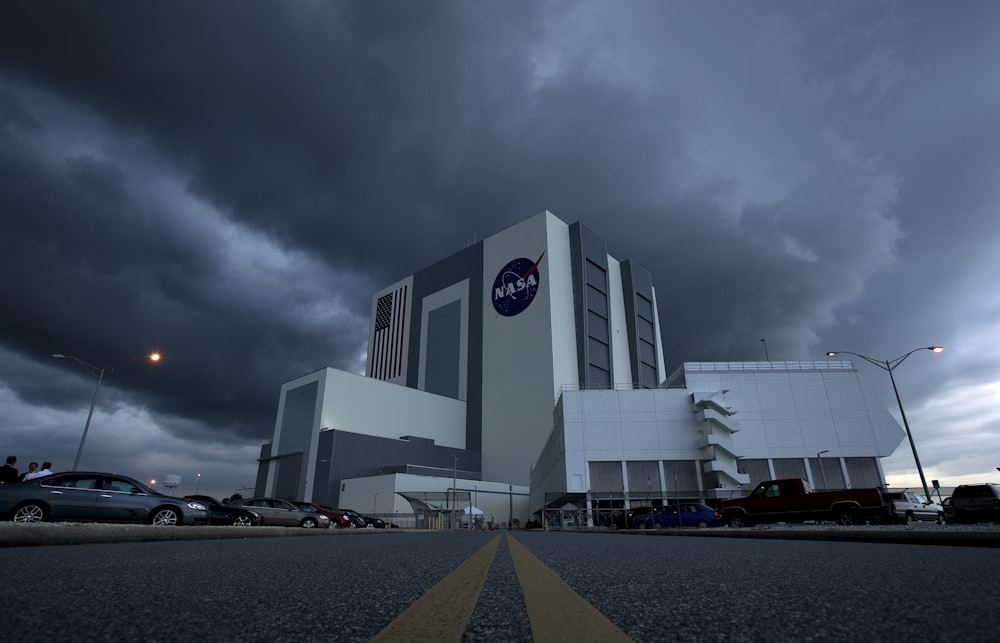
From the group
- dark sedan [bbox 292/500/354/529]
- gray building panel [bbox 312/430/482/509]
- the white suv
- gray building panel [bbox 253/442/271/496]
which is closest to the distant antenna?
gray building panel [bbox 253/442/271/496]

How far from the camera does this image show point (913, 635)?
Result: 1.52 metres

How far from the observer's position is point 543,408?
204ft

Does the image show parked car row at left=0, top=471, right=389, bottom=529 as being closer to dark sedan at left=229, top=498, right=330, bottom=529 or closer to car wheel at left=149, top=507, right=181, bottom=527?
car wheel at left=149, top=507, right=181, bottom=527

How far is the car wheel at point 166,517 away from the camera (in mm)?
12637

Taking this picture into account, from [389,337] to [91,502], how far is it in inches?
2898

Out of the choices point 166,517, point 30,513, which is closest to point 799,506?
point 166,517

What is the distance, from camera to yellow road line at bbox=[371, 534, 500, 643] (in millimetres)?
1626

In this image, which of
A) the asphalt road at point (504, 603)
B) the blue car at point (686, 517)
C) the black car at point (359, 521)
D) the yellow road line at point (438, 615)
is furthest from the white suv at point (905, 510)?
the black car at point (359, 521)

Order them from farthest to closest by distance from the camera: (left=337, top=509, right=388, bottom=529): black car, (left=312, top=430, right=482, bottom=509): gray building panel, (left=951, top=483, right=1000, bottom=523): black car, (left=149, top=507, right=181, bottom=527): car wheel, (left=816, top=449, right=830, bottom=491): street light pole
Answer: (left=312, top=430, right=482, bottom=509): gray building panel < (left=816, top=449, right=830, bottom=491): street light pole < (left=337, top=509, right=388, bottom=529): black car < (left=951, top=483, right=1000, bottom=523): black car < (left=149, top=507, right=181, bottom=527): car wheel

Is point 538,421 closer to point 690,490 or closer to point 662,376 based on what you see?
point 690,490

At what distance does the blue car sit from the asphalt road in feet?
73.4

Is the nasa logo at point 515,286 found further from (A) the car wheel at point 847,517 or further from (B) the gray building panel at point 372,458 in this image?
(A) the car wheel at point 847,517

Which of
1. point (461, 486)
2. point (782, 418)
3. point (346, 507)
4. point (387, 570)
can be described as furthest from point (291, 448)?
point (387, 570)

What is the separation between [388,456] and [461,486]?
402 inches
